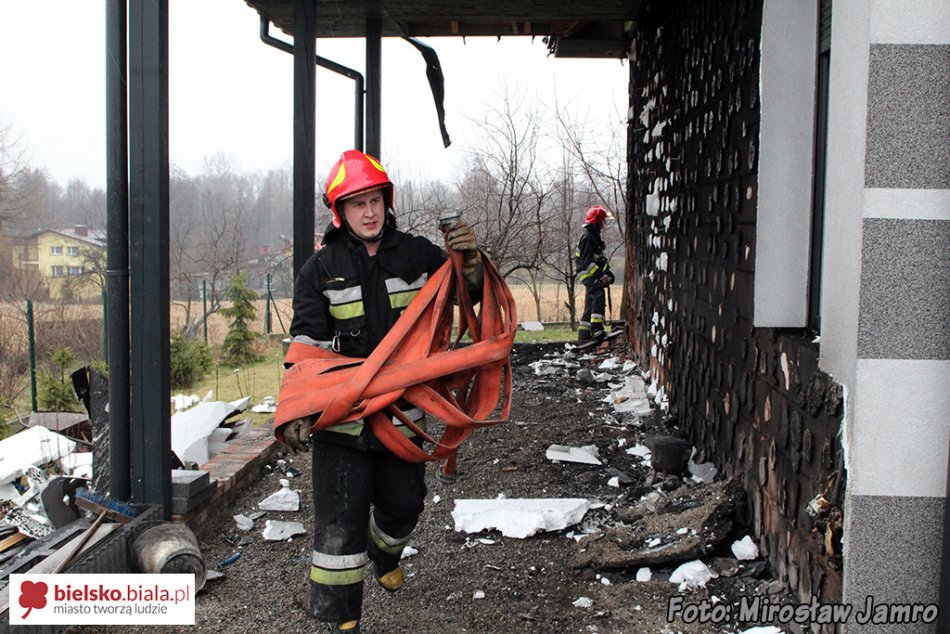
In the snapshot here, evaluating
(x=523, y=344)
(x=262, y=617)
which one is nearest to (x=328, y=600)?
(x=262, y=617)

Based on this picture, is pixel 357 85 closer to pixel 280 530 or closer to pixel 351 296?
pixel 280 530

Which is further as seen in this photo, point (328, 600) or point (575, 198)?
point (575, 198)

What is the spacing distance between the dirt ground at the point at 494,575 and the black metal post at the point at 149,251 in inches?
23.8

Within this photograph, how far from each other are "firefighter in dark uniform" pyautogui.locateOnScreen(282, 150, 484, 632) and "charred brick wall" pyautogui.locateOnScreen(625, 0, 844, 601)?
1522mm

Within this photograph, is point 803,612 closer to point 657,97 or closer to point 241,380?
point 657,97

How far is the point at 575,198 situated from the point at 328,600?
1794 cm

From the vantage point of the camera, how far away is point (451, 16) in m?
7.91

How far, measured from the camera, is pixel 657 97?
7.95m

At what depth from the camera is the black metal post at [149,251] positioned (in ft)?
13.5

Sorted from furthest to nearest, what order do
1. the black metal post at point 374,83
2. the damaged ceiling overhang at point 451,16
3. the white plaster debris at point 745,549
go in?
the black metal post at point 374,83 → the damaged ceiling overhang at point 451,16 → the white plaster debris at point 745,549

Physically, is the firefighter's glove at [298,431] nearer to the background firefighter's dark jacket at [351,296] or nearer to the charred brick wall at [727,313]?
the background firefighter's dark jacket at [351,296]

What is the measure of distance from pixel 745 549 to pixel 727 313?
1397 mm

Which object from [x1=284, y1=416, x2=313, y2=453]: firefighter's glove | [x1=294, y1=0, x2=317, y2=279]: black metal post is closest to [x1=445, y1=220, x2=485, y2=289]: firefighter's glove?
[x1=284, y1=416, x2=313, y2=453]: firefighter's glove

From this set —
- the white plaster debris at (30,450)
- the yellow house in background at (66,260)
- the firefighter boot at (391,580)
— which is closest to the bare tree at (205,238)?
the yellow house in background at (66,260)
